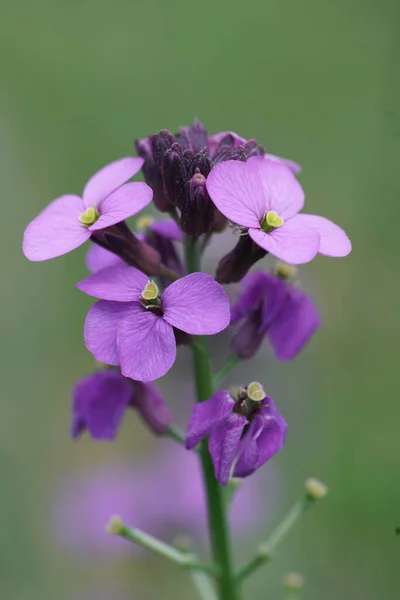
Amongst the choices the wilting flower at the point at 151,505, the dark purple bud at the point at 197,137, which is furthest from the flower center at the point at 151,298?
the wilting flower at the point at 151,505

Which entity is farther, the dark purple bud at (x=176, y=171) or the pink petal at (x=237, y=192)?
the dark purple bud at (x=176, y=171)

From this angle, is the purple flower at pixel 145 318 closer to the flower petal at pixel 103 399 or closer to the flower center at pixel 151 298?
the flower center at pixel 151 298

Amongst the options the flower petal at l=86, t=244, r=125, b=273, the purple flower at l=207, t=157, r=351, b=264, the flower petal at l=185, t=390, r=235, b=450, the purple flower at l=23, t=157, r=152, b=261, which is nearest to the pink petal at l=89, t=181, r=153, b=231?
the purple flower at l=23, t=157, r=152, b=261

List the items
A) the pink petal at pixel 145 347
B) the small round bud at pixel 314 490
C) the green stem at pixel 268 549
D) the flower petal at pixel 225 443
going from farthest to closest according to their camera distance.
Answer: the small round bud at pixel 314 490
the green stem at pixel 268 549
the flower petal at pixel 225 443
the pink petal at pixel 145 347

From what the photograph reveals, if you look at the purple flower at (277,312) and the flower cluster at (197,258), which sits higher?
the flower cluster at (197,258)

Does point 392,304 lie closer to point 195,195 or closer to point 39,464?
point 39,464
